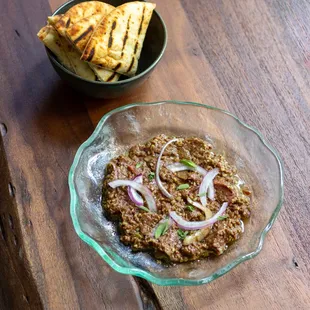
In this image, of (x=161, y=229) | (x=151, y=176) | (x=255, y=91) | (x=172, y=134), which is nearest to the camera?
(x=161, y=229)

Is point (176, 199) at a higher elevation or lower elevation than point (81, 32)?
lower

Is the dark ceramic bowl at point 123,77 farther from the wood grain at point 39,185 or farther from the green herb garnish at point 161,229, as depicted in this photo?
the green herb garnish at point 161,229

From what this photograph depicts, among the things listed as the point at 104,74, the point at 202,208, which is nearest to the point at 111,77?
the point at 104,74

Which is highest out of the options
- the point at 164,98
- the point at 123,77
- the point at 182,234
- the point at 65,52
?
the point at 65,52

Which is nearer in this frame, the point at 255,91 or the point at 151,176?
the point at 151,176

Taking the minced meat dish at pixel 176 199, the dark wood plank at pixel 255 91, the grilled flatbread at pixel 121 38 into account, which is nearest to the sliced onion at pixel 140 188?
the minced meat dish at pixel 176 199

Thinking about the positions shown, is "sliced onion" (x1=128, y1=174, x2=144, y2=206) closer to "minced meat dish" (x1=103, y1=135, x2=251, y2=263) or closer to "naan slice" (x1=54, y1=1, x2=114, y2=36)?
"minced meat dish" (x1=103, y1=135, x2=251, y2=263)

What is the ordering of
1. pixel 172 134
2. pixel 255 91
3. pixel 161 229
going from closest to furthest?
pixel 161 229 < pixel 172 134 < pixel 255 91

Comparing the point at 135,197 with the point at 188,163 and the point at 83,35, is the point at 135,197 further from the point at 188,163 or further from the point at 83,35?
the point at 83,35
